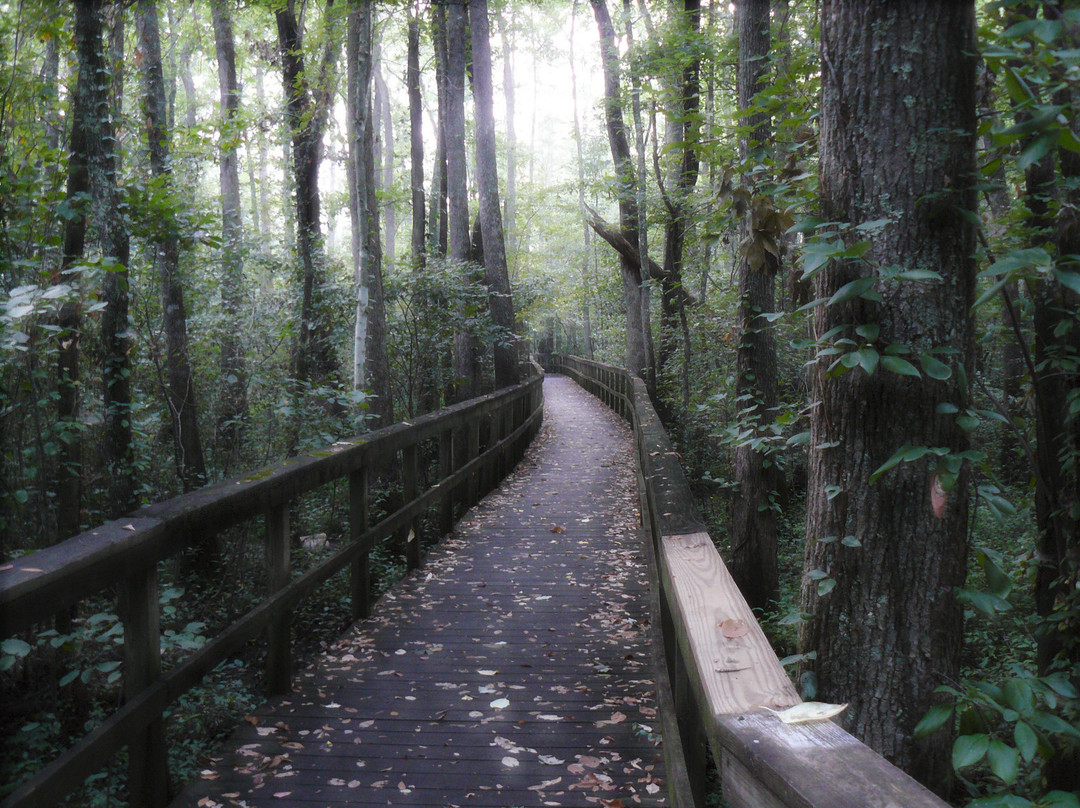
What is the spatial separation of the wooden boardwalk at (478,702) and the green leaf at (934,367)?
1968 mm

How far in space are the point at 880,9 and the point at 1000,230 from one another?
227 cm

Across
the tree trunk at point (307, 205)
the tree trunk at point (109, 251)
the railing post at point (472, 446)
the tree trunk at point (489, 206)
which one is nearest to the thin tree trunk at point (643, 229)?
the tree trunk at point (489, 206)

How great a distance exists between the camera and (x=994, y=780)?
4.67 metres

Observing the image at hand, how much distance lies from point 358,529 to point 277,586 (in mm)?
1057

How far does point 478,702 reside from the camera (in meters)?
3.94

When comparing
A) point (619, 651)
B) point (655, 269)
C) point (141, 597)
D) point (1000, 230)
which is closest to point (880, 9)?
point (1000, 230)

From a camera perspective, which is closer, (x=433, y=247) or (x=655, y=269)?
(x=655, y=269)

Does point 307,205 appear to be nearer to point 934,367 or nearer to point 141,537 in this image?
point 141,537

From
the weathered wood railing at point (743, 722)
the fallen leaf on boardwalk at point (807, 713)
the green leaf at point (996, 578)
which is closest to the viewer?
the weathered wood railing at point (743, 722)

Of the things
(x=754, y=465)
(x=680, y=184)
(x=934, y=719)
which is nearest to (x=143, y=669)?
(x=934, y=719)

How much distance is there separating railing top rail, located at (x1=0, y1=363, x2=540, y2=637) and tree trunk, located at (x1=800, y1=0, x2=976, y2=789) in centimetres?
235

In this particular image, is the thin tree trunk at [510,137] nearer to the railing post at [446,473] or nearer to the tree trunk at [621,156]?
the tree trunk at [621,156]

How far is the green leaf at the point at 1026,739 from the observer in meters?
1.97

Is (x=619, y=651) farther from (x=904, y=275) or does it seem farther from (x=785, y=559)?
(x=785, y=559)
